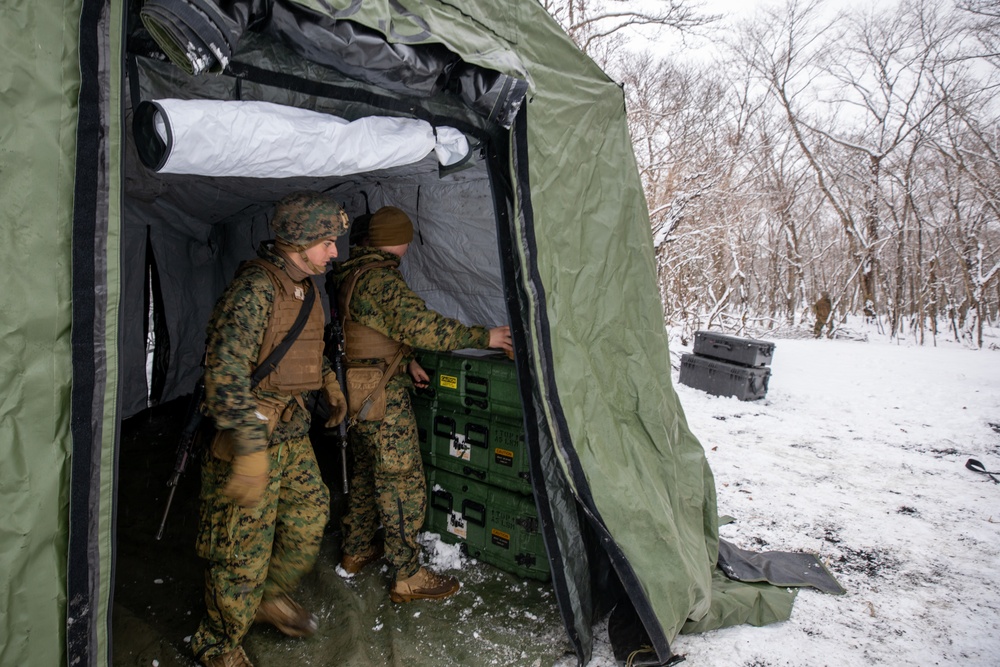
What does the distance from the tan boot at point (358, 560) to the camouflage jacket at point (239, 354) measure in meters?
1.40

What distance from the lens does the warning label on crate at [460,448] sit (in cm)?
363

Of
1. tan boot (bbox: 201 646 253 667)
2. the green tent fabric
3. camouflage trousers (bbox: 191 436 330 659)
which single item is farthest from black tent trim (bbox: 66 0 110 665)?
tan boot (bbox: 201 646 253 667)

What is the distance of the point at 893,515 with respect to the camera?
459cm

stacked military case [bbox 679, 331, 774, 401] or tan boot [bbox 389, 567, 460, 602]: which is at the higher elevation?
stacked military case [bbox 679, 331, 774, 401]

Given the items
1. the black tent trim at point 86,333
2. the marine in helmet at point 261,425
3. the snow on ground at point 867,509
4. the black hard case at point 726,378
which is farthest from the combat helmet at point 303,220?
the black hard case at point 726,378

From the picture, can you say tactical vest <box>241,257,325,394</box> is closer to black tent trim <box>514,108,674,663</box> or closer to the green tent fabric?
the green tent fabric

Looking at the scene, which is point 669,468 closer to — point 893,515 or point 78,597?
point 78,597

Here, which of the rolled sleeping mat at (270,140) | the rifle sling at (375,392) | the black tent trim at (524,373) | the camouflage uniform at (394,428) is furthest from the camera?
the rifle sling at (375,392)

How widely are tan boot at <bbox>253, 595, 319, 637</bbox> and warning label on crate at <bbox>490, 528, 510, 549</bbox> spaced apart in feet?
3.69

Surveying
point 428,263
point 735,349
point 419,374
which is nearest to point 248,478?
point 419,374

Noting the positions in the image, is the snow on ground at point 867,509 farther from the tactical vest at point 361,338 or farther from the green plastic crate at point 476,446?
the tactical vest at point 361,338

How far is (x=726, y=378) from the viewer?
8.02 metres

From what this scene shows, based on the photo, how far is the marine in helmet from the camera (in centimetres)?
236

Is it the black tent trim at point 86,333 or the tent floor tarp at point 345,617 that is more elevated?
the black tent trim at point 86,333
